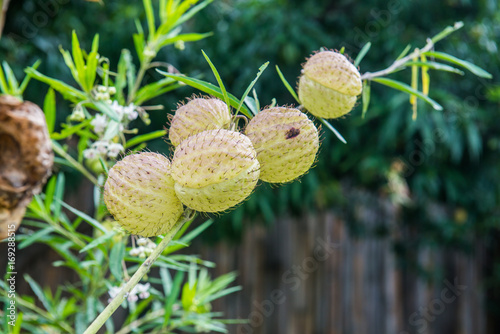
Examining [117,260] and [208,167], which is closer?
[208,167]

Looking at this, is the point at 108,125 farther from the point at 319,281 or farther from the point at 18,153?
the point at 319,281

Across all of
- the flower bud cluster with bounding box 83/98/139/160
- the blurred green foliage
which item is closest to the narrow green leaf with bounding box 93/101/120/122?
the flower bud cluster with bounding box 83/98/139/160

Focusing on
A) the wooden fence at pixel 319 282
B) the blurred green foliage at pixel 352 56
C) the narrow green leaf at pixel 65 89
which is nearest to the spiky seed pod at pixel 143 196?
the narrow green leaf at pixel 65 89

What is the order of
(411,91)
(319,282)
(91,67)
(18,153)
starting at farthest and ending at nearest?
1. (319,282)
2. (91,67)
3. (411,91)
4. (18,153)

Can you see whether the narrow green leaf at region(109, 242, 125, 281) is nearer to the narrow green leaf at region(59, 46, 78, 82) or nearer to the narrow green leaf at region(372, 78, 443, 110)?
the narrow green leaf at region(59, 46, 78, 82)

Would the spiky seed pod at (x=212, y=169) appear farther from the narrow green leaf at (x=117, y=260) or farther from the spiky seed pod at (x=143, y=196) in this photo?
the narrow green leaf at (x=117, y=260)

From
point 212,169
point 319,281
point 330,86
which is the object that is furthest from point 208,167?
point 319,281

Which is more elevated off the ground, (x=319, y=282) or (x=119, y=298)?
(x=119, y=298)
